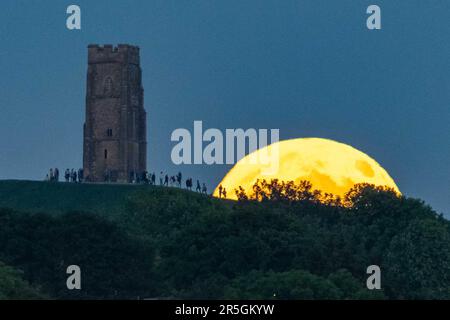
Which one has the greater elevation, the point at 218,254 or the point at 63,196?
the point at 63,196

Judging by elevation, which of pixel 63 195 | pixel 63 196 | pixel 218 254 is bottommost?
pixel 218 254

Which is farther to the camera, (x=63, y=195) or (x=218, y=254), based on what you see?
(x=63, y=195)

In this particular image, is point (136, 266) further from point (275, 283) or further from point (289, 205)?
point (289, 205)

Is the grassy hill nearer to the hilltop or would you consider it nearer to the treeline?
the hilltop

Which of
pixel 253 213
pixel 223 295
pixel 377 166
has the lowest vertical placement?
pixel 223 295

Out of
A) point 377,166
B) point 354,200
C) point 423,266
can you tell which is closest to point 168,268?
point 423,266

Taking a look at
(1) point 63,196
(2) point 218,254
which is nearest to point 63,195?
(1) point 63,196

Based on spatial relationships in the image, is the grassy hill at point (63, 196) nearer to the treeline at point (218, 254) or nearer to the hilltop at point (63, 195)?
the hilltop at point (63, 195)

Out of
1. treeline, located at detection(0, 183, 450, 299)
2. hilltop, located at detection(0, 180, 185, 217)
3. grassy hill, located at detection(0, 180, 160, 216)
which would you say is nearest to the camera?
treeline, located at detection(0, 183, 450, 299)

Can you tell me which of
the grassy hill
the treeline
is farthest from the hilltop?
the treeline

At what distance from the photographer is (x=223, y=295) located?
299 ft

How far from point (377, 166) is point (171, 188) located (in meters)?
24.3

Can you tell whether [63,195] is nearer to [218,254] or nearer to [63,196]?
[63,196]

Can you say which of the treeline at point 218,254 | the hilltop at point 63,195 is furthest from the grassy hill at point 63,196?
the treeline at point 218,254
